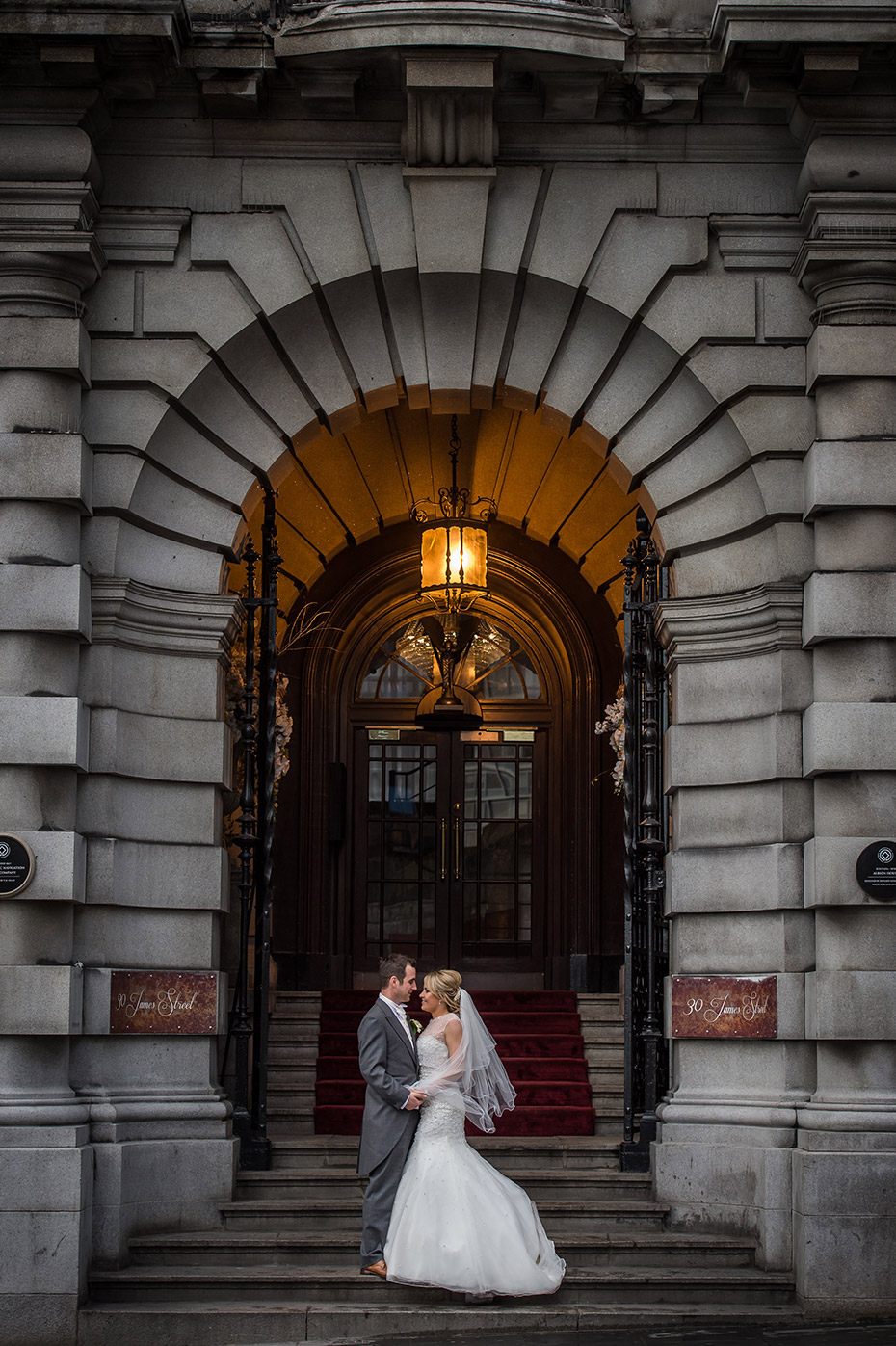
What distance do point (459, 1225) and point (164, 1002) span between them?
2295 millimetres

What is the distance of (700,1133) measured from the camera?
9555 mm

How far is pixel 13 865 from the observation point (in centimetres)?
903

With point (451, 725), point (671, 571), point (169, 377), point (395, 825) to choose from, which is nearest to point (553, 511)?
point (451, 725)

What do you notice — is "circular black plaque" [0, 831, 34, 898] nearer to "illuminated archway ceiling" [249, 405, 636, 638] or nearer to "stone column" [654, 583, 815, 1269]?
"stone column" [654, 583, 815, 1269]

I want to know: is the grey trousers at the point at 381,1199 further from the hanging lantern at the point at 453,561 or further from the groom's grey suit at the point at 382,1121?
the hanging lantern at the point at 453,561

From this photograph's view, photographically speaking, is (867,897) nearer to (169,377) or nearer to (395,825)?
(169,377)

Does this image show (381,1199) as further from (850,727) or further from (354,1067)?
(850,727)

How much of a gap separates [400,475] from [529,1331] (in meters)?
A: 8.75

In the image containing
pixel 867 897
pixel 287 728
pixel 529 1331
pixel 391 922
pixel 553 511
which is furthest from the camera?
pixel 391 922

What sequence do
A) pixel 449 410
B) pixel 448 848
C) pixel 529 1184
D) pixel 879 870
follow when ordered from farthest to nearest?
pixel 448 848 < pixel 449 410 < pixel 529 1184 < pixel 879 870

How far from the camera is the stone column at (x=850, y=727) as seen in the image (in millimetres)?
8812

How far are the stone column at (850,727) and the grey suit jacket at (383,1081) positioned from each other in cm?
227

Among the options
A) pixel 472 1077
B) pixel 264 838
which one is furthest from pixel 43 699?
pixel 472 1077

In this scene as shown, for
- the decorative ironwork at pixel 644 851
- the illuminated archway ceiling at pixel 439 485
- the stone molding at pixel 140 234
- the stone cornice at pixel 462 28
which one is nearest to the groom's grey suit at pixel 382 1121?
the decorative ironwork at pixel 644 851
